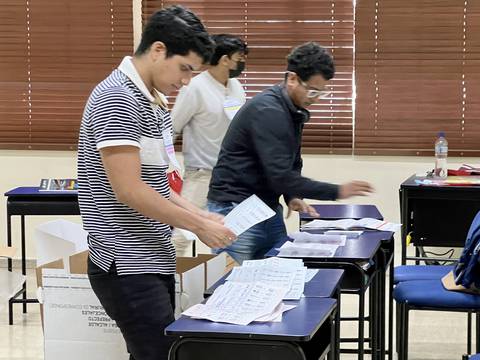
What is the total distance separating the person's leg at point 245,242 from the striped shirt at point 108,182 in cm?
101

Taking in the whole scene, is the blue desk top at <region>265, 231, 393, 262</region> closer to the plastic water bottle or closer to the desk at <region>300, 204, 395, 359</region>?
the desk at <region>300, 204, 395, 359</region>

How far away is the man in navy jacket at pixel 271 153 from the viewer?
9.90ft

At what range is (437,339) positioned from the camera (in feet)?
14.3

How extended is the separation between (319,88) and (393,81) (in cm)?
248

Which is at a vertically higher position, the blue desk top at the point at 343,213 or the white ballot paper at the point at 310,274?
A: the white ballot paper at the point at 310,274

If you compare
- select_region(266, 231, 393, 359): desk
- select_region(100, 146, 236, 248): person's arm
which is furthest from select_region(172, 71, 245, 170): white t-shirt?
select_region(100, 146, 236, 248): person's arm

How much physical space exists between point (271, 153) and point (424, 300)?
872 millimetres

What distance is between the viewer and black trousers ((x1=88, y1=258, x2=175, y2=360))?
215cm

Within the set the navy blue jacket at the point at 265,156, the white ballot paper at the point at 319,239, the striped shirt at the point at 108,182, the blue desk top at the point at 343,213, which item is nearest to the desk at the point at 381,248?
the blue desk top at the point at 343,213

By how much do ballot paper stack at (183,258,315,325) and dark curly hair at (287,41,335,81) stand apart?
77cm

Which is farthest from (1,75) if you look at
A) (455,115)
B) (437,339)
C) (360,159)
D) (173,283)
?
(173,283)

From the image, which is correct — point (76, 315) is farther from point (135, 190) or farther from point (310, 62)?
point (310, 62)

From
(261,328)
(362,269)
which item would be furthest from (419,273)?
(261,328)

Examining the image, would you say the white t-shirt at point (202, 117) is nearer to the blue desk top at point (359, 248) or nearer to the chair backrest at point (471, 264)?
the blue desk top at point (359, 248)
